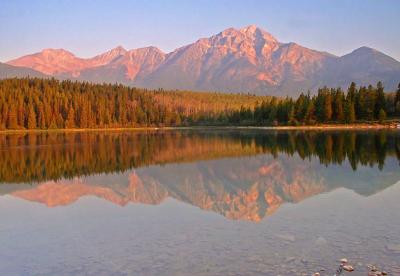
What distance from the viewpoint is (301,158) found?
135 ft

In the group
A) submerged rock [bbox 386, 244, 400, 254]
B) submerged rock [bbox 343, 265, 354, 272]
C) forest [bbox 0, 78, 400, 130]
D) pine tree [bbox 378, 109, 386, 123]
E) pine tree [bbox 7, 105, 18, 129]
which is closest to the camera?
submerged rock [bbox 343, 265, 354, 272]

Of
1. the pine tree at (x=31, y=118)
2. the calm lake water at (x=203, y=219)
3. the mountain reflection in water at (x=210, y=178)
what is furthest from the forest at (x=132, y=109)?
the calm lake water at (x=203, y=219)

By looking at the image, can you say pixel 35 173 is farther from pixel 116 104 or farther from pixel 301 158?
pixel 116 104

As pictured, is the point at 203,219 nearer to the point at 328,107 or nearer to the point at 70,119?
the point at 328,107

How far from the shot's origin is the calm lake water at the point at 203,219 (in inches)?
514

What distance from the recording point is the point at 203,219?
18.8 meters

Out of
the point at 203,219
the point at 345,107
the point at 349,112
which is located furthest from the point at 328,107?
the point at 203,219

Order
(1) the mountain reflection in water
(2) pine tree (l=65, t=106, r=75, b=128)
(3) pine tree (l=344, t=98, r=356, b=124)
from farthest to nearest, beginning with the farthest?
(2) pine tree (l=65, t=106, r=75, b=128) < (3) pine tree (l=344, t=98, r=356, b=124) < (1) the mountain reflection in water

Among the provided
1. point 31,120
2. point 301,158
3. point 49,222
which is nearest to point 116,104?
point 31,120

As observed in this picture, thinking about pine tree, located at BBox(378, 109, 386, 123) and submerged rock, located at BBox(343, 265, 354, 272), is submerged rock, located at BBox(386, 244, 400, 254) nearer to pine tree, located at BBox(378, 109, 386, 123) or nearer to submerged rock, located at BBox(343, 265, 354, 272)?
submerged rock, located at BBox(343, 265, 354, 272)

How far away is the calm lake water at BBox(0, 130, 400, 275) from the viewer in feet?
42.8

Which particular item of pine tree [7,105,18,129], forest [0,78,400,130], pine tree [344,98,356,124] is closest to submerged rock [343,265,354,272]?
forest [0,78,400,130]

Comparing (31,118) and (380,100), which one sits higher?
(380,100)

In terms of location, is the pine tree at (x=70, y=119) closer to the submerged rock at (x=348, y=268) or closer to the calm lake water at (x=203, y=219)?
the calm lake water at (x=203, y=219)
